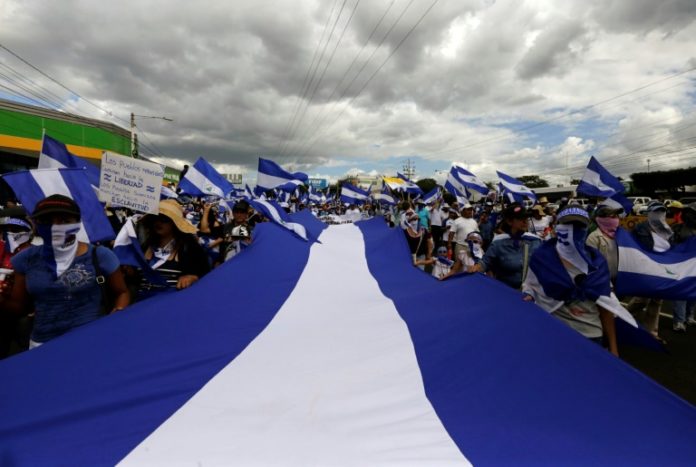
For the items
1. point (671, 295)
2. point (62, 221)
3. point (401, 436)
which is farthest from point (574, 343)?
point (62, 221)

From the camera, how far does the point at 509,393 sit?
5.70 ft

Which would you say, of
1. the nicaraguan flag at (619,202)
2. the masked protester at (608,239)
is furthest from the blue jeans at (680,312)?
the masked protester at (608,239)

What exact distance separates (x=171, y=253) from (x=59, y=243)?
33.1 inches

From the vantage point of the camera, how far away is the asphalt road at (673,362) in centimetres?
377

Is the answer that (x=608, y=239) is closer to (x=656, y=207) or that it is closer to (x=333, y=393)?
(x=656, y=207)

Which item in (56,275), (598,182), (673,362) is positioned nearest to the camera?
(56,275)

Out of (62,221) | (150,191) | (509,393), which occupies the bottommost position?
(509,393)

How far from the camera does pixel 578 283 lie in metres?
2.48

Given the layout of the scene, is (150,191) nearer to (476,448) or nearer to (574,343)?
(476,448)

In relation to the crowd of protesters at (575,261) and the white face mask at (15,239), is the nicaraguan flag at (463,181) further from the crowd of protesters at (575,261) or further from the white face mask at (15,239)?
the white face mask at (15,239)

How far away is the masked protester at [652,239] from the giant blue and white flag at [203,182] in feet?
25.2

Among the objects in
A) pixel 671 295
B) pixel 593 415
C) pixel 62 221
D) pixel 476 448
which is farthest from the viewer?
pixel 671 295

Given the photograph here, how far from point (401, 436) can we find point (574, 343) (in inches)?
42.9

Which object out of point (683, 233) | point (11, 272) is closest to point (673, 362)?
point (683, 233)
